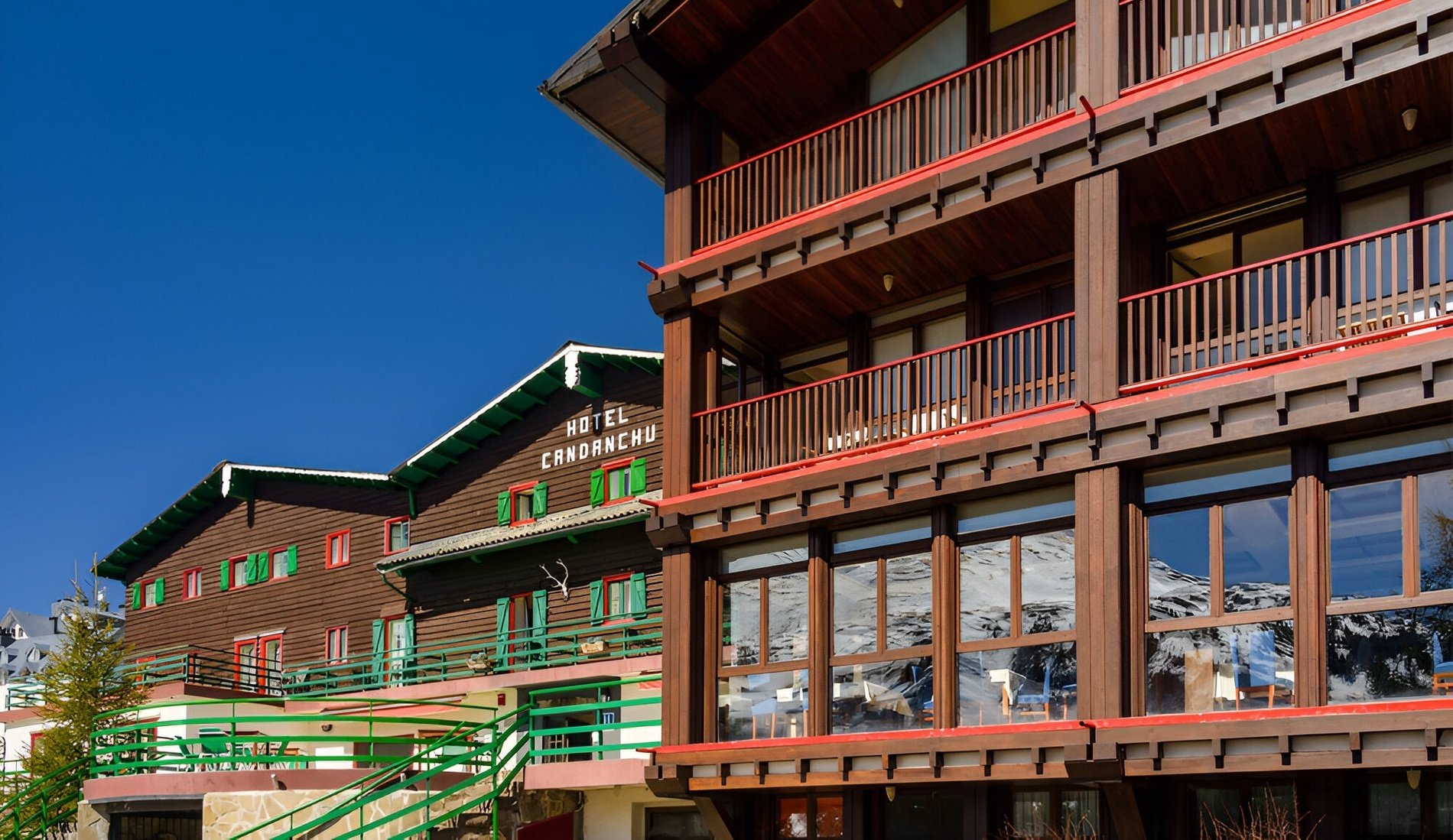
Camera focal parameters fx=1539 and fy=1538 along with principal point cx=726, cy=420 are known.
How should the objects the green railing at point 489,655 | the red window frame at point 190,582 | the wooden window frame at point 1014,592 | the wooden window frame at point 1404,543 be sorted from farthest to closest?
the red window frame at point 190,582 < the green railing at point 489,655 < the wooden window frame at point 1014,592 < the wooden window frame at point 1404,543

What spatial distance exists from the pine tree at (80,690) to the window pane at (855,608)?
→ 18.2 m

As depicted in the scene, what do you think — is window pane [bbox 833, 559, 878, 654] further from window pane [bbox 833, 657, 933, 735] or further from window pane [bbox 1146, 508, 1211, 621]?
window pane [bbox 1146, 508, 1211, 621]

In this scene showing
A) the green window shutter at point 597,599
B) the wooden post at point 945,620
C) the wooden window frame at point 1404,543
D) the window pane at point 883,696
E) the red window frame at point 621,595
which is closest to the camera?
the wooden window frame at point 1404,543

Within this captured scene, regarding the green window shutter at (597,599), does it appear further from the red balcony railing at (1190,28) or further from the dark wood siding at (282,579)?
the red balcony railing at (1190,28)

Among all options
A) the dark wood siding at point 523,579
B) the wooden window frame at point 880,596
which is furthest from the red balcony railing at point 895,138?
the dark wood siding at point 523,579

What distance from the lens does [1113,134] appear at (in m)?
17.3

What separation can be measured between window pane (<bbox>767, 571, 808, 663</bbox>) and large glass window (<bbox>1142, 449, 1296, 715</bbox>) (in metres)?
4.79

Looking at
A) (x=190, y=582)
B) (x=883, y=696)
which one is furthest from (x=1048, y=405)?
(x=190, y=582)

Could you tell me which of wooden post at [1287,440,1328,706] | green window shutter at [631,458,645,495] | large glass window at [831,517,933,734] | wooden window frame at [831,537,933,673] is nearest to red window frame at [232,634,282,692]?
green window shutter at [631,458,645,495]

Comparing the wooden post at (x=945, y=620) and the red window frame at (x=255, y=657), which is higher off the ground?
the wooden post at (x=945, y=620)

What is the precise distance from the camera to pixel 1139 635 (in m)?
16.1

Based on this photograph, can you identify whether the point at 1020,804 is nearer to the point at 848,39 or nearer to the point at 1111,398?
the point at 1111,398

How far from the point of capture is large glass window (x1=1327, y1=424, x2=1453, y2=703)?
14.4 meters

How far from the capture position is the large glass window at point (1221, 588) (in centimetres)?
1541
